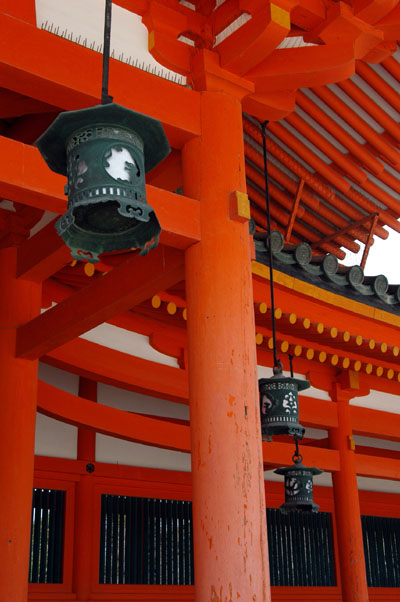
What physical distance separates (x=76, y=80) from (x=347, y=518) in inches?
190

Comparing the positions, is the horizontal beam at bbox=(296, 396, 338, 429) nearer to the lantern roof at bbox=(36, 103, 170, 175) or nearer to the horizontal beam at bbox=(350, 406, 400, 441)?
the horizontal beam at bbox=(350, 406, 400, 441)

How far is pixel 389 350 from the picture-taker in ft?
21.7

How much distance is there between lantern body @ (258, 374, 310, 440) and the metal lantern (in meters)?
1.85

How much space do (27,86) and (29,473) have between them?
217 cm

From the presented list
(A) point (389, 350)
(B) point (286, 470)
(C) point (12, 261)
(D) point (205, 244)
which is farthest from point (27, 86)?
(A) point (389, 350)

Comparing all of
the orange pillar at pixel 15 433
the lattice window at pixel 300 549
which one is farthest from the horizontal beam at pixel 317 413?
the orange pillar at pixel 15 433

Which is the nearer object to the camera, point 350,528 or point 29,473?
point 29,473

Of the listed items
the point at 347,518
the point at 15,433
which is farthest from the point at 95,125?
the point at 347,518

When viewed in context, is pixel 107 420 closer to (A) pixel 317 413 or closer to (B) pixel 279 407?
(B) pixel 279 407

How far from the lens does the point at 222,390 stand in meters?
2.92

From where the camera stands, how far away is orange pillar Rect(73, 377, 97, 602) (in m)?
5.32

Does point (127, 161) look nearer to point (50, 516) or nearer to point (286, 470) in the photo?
point (286, 470)

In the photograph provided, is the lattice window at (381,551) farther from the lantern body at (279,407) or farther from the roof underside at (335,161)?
the lantern body at (279,407)

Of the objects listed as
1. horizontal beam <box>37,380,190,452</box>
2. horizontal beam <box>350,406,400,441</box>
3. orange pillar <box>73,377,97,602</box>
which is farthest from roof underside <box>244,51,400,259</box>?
orange pillar <box>73,377,97,602</box>
